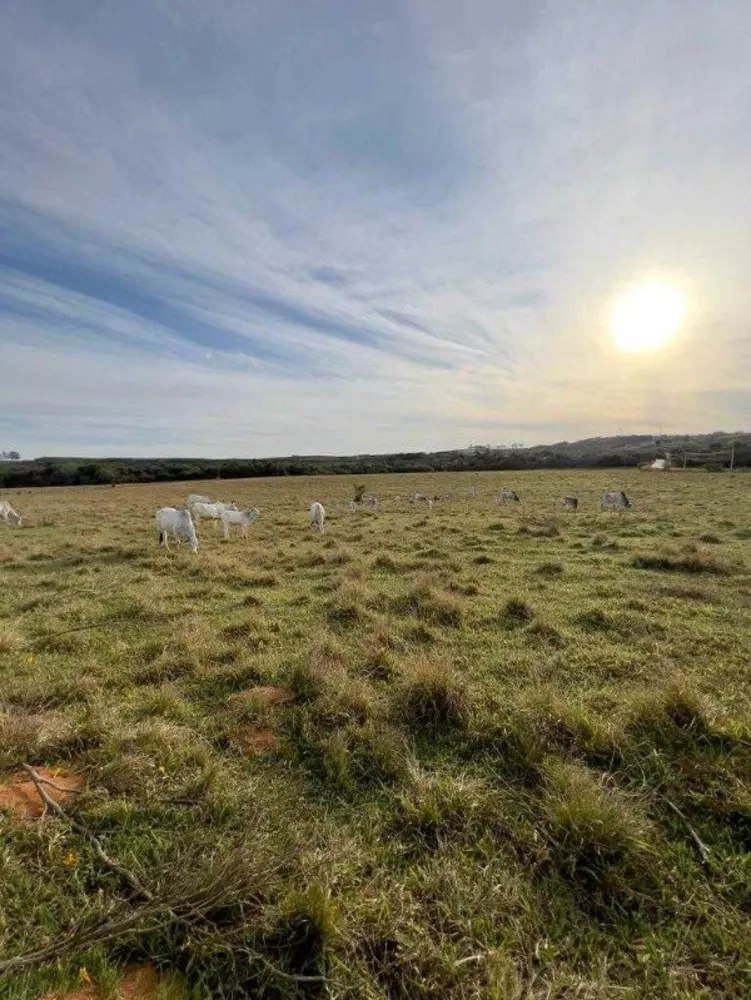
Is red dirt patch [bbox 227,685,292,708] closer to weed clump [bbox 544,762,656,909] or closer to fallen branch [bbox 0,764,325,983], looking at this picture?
fallen branch [bbox 0,764,325,983]

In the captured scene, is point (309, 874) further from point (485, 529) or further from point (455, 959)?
point (485, 529)

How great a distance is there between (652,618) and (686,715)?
3653 mm

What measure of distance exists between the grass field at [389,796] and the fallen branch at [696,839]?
0.02 metres

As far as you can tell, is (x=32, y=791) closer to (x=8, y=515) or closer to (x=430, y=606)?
(x=430, y=606)

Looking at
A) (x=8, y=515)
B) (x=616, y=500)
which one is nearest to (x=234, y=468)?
(x=8, y=515)

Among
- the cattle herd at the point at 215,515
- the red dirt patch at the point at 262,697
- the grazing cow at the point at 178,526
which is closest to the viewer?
the red dirt patch at the point at 262,697

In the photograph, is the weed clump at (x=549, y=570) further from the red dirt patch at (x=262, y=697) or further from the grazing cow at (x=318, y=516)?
the grazing cow at (x=318, y=516)

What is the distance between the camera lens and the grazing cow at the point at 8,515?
77.9ft

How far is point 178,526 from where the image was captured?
15375 mm

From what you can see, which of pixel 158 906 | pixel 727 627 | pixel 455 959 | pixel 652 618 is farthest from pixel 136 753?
pixel 727 627

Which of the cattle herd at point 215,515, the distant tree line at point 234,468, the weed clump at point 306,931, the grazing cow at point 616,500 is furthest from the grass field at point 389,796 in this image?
the distant tree line at point 234,468

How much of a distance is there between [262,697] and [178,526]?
439 inches

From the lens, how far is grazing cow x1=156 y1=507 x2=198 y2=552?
15.2m

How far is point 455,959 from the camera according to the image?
254 cm
